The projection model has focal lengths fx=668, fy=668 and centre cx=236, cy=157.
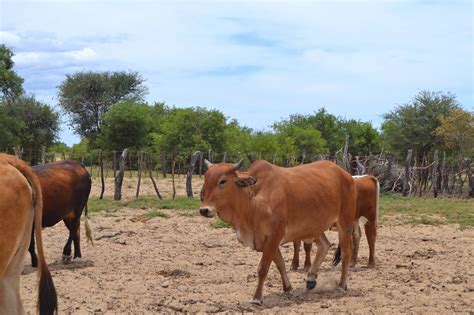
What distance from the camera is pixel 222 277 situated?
8.55 metres

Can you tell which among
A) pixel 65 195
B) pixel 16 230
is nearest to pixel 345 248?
pixel 65 195

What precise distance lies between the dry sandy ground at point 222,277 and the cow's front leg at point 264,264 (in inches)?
4.8

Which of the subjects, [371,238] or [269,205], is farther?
[371,238]

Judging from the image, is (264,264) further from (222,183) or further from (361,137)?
(361,137)

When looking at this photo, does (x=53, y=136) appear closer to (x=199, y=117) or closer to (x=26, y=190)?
(x=199, y=117)

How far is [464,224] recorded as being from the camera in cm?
1466

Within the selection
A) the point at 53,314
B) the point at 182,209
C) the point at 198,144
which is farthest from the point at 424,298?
the point at 198,144

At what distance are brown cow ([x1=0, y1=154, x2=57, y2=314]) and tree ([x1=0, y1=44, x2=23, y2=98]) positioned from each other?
30.4 m

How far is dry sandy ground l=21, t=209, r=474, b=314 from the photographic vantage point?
695 centimetres

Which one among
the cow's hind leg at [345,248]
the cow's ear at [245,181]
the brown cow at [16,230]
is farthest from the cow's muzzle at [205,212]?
the brown cow at [16,230]

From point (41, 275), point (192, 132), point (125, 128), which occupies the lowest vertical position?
point (41, 275)

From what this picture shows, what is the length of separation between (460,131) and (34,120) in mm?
24518

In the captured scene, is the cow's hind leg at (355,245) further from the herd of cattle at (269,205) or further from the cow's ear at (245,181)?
the cow's ear at (245,181)

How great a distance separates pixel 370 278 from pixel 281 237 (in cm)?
207
